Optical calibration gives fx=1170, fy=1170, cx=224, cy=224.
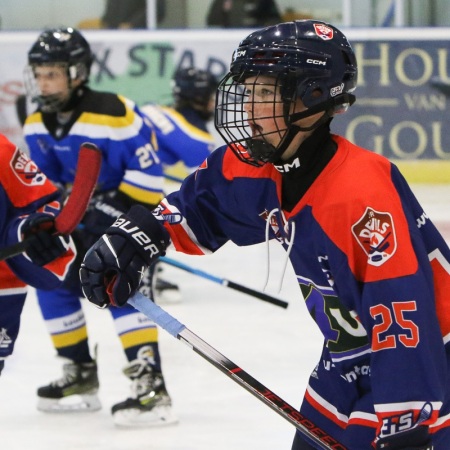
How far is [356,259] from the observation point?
1864mm

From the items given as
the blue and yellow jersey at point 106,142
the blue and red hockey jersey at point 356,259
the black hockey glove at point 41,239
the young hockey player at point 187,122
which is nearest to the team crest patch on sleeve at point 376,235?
the blue and red hockey jersey at point 356,259

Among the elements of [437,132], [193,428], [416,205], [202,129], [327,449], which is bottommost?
[437,132]

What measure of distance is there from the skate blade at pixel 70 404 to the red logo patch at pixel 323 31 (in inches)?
79.8

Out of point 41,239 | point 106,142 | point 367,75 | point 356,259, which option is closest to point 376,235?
point 356,259

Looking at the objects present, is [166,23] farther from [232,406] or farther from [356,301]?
[356,301]

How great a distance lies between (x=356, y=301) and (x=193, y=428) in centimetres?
174

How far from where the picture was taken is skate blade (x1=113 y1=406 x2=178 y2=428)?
11.7ft

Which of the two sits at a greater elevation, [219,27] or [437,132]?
[219,27]

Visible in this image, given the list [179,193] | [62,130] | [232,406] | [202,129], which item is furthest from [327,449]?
[202,129]

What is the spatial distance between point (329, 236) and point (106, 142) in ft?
6.61

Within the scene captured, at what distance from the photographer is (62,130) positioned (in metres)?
3.86

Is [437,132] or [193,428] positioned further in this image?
[437,132]

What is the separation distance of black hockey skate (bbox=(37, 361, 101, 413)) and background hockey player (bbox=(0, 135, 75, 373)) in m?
0.91

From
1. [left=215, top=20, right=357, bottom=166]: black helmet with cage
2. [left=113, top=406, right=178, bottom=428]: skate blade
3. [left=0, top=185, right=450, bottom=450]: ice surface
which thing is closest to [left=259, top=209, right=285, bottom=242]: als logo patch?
[left=215, top=20, right=357, bottom=166]: black helmet with cage
